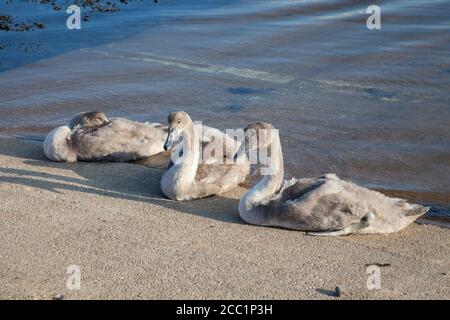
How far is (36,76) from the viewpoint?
12.8m

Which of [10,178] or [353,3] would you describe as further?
[353,3]

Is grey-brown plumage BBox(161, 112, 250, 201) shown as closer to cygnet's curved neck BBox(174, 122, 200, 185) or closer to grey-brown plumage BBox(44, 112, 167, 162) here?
cygnet's curved neck BBox(174, 122, 200, 185)

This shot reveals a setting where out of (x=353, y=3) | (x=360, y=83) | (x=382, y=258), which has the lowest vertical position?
(x=382, y=258)

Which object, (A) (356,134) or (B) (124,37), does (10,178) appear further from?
(B) (124,37)

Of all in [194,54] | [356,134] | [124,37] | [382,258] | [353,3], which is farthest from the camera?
[353,3]

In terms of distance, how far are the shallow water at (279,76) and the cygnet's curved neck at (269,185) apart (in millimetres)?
1501

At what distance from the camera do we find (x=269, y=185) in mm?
7344

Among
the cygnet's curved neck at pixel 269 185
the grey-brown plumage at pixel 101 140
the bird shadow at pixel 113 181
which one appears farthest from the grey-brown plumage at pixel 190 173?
the grey-brown plumage at pixel 101 140

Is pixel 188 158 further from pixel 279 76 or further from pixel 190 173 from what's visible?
pixel 279 76

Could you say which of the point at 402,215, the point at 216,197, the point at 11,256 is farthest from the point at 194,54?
the point at 11,256

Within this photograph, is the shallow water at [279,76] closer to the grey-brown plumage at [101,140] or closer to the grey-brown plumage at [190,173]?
the grey-brown plumage at [190,173]

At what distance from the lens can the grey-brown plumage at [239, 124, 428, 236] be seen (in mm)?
7016

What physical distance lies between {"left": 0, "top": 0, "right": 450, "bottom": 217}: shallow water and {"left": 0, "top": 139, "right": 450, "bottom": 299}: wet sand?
1.69 m

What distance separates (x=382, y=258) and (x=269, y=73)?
6.53m
